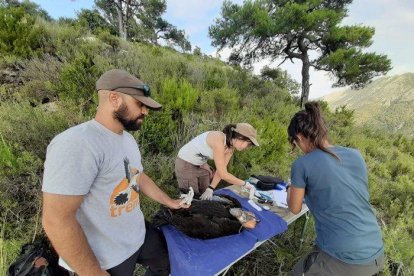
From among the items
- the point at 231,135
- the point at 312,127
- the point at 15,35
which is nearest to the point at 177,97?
the point at 231,135

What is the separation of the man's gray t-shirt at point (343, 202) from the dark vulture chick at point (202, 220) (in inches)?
26.9

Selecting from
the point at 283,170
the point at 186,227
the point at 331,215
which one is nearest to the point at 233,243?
→ the point at 186,227

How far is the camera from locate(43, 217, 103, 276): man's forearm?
1.10 metres

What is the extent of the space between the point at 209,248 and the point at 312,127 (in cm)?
118

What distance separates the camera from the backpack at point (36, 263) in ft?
4.92

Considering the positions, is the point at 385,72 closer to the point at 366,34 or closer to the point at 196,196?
the point at 366,34

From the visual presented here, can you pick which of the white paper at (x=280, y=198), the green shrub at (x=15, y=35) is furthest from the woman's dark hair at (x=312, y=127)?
the green shrub at (x=15, y=35)

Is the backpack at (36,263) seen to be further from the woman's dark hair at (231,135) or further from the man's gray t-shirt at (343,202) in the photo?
the woman's dark hair at (231,135)

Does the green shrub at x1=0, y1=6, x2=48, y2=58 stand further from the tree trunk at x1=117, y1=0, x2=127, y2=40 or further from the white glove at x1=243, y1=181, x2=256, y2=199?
the tree trunk at x1=117, y1=0, x2=127, y2=40

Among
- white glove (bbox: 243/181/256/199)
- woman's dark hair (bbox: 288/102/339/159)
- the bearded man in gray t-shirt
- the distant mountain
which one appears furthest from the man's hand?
the distant mountain

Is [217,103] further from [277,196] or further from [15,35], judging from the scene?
[15,35]

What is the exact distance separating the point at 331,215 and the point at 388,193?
15.9 ft

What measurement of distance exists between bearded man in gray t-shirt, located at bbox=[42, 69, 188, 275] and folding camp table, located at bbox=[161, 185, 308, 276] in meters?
0.29

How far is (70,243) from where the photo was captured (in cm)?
113
